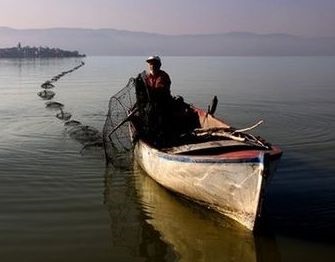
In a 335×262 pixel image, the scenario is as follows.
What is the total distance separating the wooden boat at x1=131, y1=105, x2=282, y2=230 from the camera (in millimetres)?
8836

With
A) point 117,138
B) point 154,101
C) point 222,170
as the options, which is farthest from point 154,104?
point 222,170

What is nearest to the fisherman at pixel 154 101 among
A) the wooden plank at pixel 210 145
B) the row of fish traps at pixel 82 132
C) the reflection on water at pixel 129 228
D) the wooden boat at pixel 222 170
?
the wooden boat at pixel 222 170

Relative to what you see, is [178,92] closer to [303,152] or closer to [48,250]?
[303,152]

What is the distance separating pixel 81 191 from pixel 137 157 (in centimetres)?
226

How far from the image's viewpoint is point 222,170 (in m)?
9.32

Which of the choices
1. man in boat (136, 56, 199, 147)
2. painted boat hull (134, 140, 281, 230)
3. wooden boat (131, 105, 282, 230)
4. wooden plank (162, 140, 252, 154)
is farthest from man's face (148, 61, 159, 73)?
wooden plank (162, 140, 252, 154)

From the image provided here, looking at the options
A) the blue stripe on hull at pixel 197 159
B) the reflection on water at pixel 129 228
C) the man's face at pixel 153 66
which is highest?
the man's face at pixel 153 66

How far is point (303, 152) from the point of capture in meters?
15.7

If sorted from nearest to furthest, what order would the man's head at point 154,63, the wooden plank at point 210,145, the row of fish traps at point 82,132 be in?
the wooden plank at point 210,145
the man's head at point 154,63
the row of fish traps at point 82,132

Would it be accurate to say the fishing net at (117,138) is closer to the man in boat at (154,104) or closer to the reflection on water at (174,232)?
the man in boat at (154,104)

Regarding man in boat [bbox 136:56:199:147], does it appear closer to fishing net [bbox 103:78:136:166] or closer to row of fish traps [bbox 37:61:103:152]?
fishing net [bbox 103:78:136:166]

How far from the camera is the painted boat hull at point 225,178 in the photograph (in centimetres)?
877

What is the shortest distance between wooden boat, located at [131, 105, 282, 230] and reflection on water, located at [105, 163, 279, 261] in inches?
10.8

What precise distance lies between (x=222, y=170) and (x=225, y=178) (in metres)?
0.15
